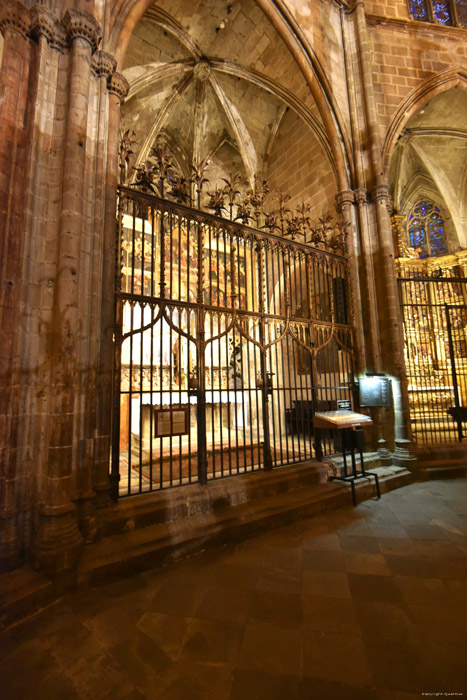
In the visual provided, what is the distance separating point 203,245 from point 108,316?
217cm

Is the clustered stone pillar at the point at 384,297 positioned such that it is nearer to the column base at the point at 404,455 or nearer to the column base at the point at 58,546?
the column base at the point at 404,455

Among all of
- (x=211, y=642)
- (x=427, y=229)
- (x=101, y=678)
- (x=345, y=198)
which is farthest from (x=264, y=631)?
(x=427, y=229)

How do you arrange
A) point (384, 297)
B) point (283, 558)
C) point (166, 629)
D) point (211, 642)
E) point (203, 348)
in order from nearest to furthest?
point (211, 642), point (166, 629), point (283, 558), point (203, 348), point (384, 297)

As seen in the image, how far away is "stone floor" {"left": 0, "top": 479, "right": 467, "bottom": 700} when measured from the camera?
5.63 ft

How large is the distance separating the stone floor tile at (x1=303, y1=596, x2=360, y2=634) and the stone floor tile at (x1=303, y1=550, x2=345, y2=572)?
43cm

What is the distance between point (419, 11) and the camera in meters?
8.67

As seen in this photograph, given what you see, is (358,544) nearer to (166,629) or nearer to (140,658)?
(166,629)

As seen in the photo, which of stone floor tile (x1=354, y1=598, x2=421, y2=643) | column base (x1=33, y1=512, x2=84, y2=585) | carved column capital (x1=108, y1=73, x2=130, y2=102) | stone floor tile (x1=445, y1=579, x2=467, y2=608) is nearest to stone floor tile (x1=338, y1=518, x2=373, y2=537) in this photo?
stone floor tile (x1=445, y1=579, x2=467, y2=608)

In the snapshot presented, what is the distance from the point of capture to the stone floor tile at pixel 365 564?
277cm

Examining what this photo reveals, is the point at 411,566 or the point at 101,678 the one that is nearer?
the point at 101,678

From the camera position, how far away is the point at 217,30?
25.7ft

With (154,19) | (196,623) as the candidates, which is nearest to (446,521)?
(196,623)

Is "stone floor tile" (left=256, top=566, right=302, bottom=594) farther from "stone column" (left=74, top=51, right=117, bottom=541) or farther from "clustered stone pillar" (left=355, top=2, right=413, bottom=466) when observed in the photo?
"clustered stone pillar" (left=355, top=2, right=413, bottom=466)

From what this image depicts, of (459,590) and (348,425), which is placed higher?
(348,425)
